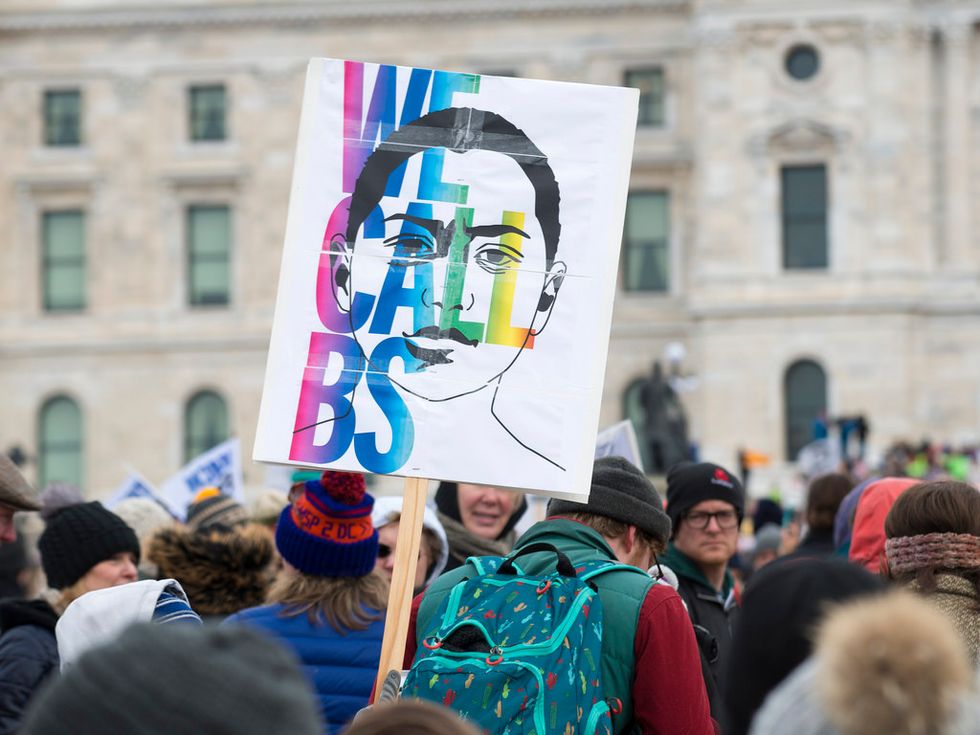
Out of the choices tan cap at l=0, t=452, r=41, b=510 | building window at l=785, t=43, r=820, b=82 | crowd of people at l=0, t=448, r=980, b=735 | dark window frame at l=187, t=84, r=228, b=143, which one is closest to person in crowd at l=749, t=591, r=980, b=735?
crowd of people at l=0, t=448, r=980, b=735

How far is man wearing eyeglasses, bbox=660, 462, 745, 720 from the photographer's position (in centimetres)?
602

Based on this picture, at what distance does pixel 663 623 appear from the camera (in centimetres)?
411

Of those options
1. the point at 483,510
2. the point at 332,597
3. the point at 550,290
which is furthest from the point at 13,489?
the point at 483,510

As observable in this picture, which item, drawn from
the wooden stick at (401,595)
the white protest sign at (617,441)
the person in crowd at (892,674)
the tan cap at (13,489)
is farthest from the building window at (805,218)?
the person in crowd at (892,674)

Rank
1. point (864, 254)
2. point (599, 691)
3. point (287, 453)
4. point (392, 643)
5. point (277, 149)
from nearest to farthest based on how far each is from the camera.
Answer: point (599, 691) < point (392, 643) < point (287, 453) < point (864, 254) < point (277, 149)

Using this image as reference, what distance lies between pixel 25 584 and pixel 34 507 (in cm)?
259

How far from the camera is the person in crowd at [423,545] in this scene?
610cm

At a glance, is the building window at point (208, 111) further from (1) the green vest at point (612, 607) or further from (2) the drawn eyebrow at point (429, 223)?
(1) the green vest at point (612, 607)

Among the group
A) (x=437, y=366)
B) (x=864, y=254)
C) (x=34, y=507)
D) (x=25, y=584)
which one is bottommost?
(x=25, y=584)

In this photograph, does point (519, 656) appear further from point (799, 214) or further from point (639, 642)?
point (799, 214)

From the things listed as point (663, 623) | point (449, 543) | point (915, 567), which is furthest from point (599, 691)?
point (449, 543)

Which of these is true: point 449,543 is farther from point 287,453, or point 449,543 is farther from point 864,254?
point 864,254

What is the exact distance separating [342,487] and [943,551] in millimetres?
1564

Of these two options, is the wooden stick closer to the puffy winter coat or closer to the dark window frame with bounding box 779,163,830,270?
the puffy winter coat
